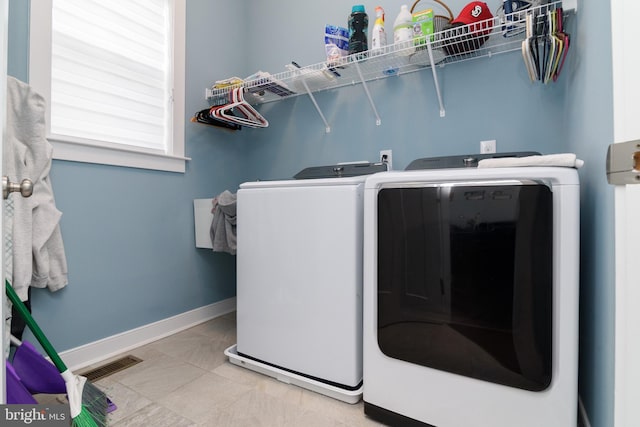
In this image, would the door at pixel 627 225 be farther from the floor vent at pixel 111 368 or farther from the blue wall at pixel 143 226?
the blue wall at pixel 143 226

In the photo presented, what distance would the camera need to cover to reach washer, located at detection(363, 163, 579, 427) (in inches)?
34.6

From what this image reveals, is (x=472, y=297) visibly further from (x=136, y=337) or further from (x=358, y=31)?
(x=136, y=337)

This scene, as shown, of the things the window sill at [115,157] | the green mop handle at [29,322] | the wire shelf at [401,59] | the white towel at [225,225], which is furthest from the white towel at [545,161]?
the window sill at [115,157]

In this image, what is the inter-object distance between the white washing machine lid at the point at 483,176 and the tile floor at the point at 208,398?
2.80 feet

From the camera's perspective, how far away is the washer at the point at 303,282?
3.96 ft

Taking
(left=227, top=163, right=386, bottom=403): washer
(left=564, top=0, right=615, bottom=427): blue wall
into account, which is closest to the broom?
(left=227, top=163, right=386, bottom=403): washer

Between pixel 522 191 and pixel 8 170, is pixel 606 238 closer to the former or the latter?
pixel 522 191

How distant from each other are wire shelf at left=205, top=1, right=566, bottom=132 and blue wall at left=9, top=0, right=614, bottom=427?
6 cm

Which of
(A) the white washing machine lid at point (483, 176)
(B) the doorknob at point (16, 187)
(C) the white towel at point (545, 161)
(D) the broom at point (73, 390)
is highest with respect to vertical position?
(C) the white towel at point (545, 161)

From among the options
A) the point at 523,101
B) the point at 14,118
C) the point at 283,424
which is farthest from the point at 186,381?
the point at 523,101

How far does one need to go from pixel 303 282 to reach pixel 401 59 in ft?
4.14

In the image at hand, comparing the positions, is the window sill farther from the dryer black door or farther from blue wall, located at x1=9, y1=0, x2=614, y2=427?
the dryer black door

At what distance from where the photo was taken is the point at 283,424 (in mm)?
1119

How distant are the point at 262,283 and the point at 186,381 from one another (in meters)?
0.53
